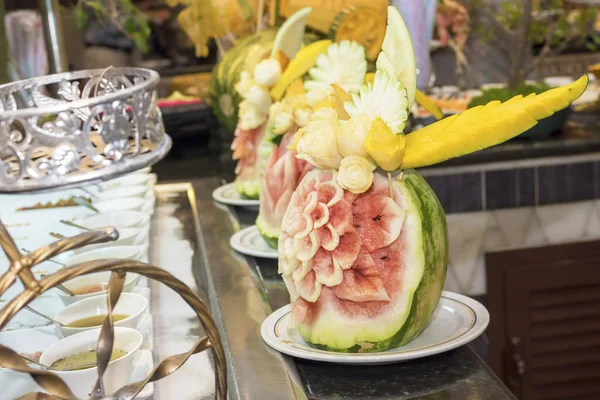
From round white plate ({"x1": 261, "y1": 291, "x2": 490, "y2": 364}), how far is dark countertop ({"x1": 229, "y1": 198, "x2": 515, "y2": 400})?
2 cm

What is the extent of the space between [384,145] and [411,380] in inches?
11.2

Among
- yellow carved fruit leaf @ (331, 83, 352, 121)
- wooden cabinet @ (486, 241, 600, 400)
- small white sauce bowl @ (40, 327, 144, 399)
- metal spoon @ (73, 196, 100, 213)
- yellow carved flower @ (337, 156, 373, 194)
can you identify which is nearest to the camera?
small white sauce bowl @ (40, 327, 144, 399)

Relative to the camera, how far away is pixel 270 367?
1054mm

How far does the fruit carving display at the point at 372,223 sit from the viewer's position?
41.8 inches

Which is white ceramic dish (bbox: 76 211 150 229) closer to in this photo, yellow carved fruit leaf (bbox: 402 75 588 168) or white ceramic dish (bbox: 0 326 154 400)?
white ceramic dish (bbox: 0 326 154 400)

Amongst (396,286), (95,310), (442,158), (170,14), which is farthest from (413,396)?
(170,14)

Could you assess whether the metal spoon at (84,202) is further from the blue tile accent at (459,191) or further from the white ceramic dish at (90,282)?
the blue tile accent at (459,191)

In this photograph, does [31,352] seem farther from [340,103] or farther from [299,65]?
[299,65]

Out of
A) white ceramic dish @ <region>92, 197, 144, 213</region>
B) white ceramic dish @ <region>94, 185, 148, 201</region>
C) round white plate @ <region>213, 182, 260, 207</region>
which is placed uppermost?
white ceramic dish @ <region>92, 197, 144, 213</region>

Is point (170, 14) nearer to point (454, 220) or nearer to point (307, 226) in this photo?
point (454, 220)

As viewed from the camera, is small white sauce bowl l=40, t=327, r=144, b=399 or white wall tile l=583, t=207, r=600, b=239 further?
white wall tile l=583, t=207, r=600, b=239

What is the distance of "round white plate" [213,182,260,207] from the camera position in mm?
1891

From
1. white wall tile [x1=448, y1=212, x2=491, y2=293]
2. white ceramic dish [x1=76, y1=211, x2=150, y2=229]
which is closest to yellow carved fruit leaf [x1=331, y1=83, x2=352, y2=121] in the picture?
white ceramic dish [x1=76, y1=211, x2=150, y2=229]

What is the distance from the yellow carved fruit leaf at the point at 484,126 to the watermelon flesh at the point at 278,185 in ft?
1.43
